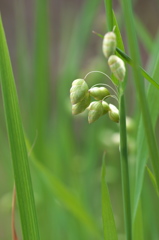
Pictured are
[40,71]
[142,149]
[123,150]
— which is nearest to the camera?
[123,150]

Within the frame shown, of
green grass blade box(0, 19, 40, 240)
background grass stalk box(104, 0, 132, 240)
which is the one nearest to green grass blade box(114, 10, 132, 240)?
background grass stalk box(104, 0, 132, 240)

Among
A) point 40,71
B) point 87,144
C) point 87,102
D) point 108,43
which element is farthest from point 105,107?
point 87,144

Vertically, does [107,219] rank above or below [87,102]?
below

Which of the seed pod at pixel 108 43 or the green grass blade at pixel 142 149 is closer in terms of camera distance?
the seed pod at pixel 108 43

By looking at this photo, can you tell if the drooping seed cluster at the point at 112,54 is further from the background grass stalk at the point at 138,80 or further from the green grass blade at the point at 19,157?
the green grass blade at the point at 19,157

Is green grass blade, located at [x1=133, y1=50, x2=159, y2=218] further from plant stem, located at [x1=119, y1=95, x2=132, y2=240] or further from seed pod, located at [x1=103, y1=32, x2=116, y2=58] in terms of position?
seed pod, located at [x1=103, y1=32, x2=116, y2=58]

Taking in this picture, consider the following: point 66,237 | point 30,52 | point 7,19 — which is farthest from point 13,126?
point 7,19

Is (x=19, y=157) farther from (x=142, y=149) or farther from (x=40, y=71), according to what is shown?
(x=40, y=71)

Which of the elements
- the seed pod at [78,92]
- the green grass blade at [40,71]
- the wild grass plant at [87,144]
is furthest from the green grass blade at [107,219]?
the green grass blade at [40,71]
